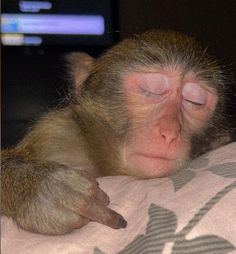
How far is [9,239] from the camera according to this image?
3.83 feet

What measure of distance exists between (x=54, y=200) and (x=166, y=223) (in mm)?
411

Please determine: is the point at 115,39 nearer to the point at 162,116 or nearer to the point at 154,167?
the point at 162,116

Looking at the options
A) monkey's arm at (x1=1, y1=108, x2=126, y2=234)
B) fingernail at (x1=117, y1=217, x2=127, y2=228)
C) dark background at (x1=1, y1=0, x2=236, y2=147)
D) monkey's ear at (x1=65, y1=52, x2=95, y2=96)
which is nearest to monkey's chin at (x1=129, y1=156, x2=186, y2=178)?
monkey's arm at (x1=1, y1=108, x2=126, y2=234)

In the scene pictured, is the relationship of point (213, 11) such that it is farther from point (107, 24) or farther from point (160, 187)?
point (160, 187)

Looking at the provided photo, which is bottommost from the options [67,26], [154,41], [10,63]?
[10,63]

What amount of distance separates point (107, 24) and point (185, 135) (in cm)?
268

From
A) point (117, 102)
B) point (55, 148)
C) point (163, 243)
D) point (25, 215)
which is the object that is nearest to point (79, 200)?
point (25, 215)

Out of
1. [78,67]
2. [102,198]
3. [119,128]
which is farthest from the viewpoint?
[78,67]

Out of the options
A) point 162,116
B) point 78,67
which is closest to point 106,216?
point 162,116

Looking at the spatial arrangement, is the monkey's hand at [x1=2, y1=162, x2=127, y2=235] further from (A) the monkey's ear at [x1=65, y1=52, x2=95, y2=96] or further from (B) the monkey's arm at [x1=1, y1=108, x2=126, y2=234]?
(A) the monkey's ear at [x1=65, y1=52, x2=95, y2=96]

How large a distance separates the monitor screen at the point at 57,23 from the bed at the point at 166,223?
3254 mm

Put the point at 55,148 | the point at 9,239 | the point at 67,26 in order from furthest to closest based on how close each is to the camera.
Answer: the point at 67,26 → the point at 55,148 → the point at 9,239

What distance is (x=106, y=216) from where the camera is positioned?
1.14 m

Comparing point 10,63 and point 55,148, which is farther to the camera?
point 10,63
